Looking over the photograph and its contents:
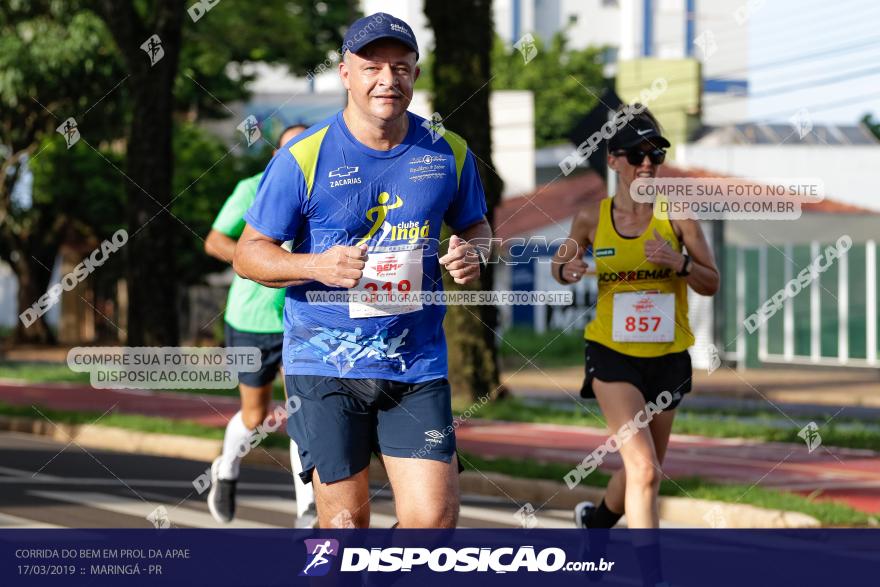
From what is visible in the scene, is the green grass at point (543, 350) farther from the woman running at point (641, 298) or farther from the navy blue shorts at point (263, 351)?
the woman running at point (641, 298)

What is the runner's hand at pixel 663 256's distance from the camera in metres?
6.90

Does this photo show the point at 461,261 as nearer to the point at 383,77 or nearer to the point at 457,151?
the point at 457,151

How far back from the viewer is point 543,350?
34.0 m

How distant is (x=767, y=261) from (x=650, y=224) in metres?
24.0

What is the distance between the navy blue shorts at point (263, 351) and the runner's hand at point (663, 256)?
254 cm

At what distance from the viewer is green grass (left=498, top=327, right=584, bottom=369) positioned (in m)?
32.3

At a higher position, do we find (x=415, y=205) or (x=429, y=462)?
(x=415, y=205)

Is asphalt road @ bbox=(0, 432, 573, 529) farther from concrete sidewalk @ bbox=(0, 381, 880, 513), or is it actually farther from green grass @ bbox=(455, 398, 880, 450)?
green grass @ bbox=(455, 398, 880, 450)

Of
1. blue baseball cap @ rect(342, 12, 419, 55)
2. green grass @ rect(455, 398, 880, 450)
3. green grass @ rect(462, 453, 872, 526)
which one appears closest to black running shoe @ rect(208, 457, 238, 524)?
green grass @ rect(462, 453, 872, 526)

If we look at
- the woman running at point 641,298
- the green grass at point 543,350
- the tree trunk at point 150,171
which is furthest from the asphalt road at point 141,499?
the green grass at point 543,350

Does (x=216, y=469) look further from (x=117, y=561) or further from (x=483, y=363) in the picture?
(x=483, y=363)

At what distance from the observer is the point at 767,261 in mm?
30500

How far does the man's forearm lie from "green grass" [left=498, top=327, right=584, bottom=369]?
2466cm

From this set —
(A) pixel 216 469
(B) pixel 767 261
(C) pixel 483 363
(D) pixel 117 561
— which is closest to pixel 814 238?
(B) pixel 767 261
